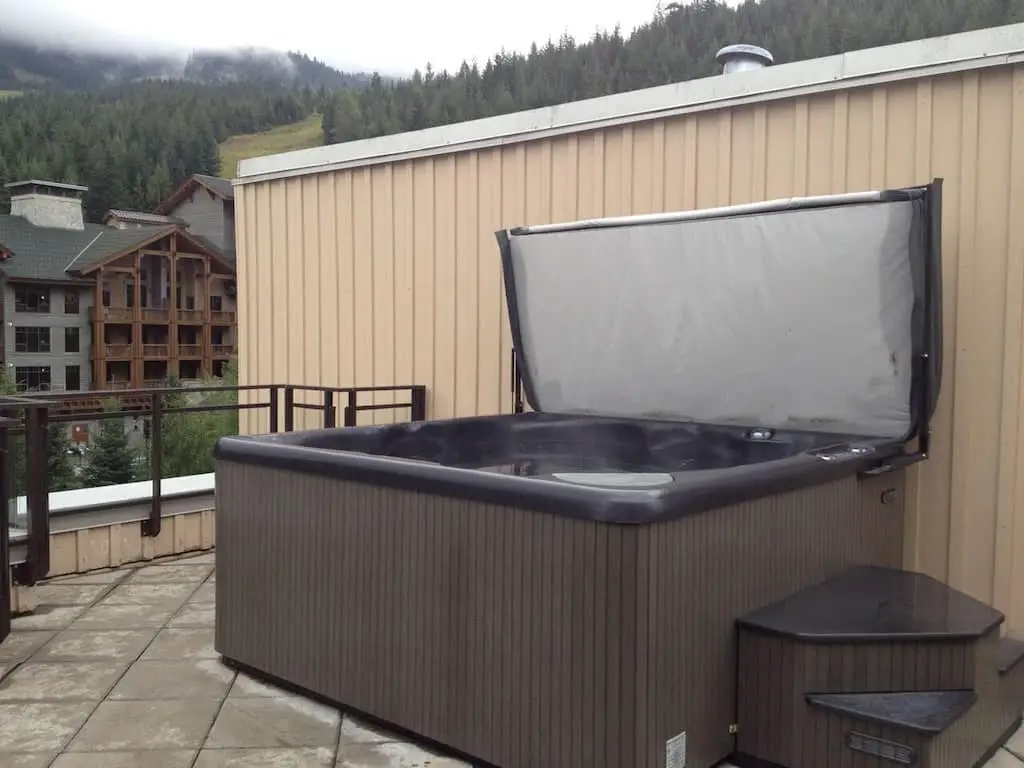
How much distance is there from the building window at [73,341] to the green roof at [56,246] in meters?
2.06

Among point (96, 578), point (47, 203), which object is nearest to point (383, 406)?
point (96, 578)

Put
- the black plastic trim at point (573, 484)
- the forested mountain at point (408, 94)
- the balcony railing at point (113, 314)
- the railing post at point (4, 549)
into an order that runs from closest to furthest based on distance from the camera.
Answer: the black plastic trim at point (573, 484)
the railing post at point (4, 549)
the forested mountain at point (408, 94)
the balcony railing at point (113, 314)

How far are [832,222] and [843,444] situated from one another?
81cm

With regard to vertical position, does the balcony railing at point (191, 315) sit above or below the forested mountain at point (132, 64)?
below

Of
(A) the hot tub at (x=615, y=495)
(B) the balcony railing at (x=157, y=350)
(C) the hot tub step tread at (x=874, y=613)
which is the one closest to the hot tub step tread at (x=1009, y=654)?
(C) the hot tub step tread at (x=874, y=613)

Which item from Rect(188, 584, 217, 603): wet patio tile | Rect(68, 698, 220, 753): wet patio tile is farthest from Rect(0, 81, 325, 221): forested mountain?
Rect(68, 698, 220, 753): wet patio tile

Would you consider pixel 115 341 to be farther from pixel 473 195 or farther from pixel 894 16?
pixel 473 195

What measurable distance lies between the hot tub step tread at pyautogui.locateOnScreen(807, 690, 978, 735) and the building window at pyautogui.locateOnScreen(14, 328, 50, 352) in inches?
1314

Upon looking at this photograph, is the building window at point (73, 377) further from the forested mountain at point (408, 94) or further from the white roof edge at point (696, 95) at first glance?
the white roof edge at point (696, 95)

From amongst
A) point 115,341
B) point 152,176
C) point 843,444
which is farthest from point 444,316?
point 152,176

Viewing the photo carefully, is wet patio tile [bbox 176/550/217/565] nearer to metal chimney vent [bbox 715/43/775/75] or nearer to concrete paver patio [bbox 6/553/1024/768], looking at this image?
concrete paver patio [bbox 6/553/1024/768]

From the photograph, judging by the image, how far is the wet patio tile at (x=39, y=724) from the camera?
2.45 meters

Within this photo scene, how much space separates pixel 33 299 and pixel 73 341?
1.94m

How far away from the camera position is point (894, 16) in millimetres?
20203
